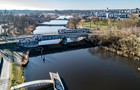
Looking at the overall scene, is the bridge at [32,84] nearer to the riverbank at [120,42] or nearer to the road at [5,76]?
the road at [5,76]

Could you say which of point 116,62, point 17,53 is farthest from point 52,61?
point 116,62

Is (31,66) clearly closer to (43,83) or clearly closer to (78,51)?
(43,83)

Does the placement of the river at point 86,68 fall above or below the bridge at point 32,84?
below

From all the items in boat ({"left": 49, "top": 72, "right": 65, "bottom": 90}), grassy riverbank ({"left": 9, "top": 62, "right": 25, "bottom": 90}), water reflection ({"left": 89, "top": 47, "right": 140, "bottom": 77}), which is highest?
grassy riverbank ({"left": 9, "top": 62, "right": 25, "bottom": 90})

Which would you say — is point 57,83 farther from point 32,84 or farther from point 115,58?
point 115,58

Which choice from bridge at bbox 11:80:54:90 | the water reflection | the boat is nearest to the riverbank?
the water reflection

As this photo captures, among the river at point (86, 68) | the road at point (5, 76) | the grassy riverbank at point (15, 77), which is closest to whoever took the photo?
the road at point (5, 76)

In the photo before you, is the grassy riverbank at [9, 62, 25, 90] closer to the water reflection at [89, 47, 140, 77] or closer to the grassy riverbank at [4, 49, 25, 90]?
the grassy riverbank at [4, 49, 25, 90]

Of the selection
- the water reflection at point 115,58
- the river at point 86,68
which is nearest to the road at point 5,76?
the river at point 86,68
